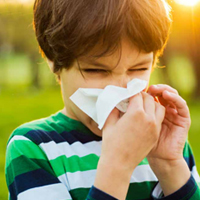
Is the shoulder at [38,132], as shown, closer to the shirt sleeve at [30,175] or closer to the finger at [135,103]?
the shirt sleeve at [30,175]

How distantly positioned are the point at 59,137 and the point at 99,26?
516mm

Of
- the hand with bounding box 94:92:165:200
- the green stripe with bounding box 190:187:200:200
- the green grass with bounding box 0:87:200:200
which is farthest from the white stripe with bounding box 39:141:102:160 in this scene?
the green grass with bounding box 0:87:200:200

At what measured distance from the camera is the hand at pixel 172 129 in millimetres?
1590

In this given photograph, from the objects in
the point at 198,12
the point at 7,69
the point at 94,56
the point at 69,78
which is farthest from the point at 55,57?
the point at 7,69

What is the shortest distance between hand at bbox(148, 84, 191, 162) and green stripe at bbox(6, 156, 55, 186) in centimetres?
48

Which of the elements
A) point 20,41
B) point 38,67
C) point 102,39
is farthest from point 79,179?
point 38,67

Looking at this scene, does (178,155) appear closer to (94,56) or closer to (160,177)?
(160,177)

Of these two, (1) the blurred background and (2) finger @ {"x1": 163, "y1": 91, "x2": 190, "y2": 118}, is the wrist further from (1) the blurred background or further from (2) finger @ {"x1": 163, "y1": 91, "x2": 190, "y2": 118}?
(1) the blurred background

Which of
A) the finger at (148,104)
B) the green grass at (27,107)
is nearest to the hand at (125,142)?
the finger at (148,104)

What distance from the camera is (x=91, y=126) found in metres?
1.63

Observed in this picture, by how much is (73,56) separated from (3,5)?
1.41 meters

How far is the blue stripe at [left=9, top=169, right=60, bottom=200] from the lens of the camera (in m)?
1.44

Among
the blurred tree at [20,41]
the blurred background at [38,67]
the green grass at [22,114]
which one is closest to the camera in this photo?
the blurred background at [38,67]

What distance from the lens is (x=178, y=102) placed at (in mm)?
1603
